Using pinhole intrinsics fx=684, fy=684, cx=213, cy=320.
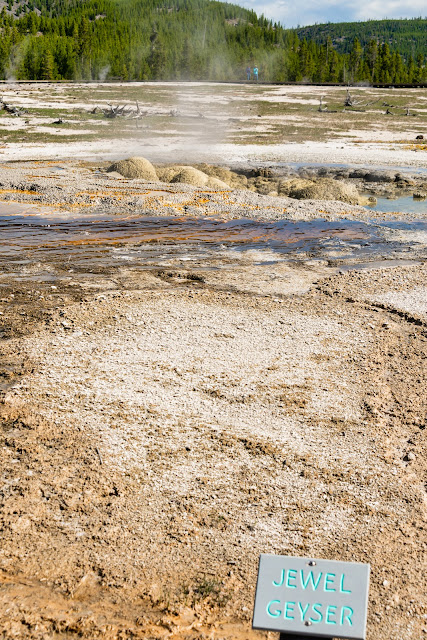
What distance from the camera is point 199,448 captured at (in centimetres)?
560

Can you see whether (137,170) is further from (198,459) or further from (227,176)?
(198,459)

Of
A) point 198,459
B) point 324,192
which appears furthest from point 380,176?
point 198,459

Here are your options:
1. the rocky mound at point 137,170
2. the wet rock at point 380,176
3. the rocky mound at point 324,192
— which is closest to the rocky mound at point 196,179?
the rocky mound at point 137,170

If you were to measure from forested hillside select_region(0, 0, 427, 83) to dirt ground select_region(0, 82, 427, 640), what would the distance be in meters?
66.7

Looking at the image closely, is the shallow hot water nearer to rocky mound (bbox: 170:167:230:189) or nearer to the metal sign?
rocky mound (bbox: 170:167:230:189)

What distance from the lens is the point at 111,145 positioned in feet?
84.3

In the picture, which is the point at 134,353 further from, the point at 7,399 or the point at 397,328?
the point at 397,328

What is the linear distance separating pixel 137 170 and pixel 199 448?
13.6 metres

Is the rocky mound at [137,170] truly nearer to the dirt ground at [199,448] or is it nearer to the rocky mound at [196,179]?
the rocky mound at [196,179]

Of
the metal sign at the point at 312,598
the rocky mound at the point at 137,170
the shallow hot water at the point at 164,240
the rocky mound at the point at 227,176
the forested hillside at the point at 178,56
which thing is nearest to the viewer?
the metal sign at the point at 312,598

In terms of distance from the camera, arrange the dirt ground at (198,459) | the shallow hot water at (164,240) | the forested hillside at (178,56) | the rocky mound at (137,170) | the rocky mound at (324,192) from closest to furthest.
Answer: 1. the dirt ground at (198,459)
2. the shallow hot water at (164,240)
3. the rocky mound at (324,192)
4. the rocky mound at (137,170)
5. the forested hillside at (178,56)

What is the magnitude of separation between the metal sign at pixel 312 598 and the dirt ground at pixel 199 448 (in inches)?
57.9

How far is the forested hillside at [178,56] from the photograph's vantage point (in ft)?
236

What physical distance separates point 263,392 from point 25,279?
16.1ft
